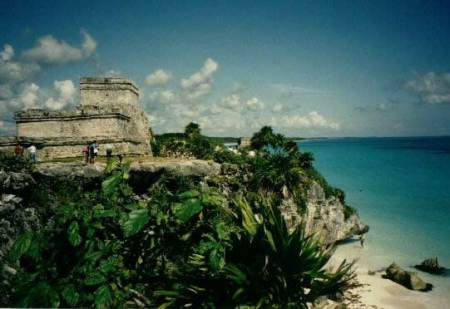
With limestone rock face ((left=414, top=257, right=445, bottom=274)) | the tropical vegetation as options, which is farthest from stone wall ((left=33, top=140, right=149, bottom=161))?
limestone rock face ((left=414, top=257, right=445, bottom=274))

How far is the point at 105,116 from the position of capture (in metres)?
14.5

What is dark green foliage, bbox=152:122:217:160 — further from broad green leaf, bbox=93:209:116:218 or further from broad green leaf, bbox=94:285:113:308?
broad green leaf, bbox=94:285:113:308

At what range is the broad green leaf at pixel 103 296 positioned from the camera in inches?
88.2


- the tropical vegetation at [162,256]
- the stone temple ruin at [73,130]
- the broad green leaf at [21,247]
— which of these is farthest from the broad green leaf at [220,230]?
the stone temple ruin at [73,130]

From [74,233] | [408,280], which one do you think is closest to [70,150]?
[74,233]

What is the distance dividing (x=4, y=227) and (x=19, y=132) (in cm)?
820

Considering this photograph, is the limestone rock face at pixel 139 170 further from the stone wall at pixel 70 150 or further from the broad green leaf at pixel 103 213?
the broad green leaf at pixel 103 213

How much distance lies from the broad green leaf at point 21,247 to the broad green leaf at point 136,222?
0.70 meters

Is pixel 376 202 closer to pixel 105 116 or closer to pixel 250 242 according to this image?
pixel 105 116

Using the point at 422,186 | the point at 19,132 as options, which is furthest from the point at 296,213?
the point at 422,186

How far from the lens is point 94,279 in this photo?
2.30 metres

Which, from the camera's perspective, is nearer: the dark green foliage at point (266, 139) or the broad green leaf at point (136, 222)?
the broad green leaf at point (136, 222)

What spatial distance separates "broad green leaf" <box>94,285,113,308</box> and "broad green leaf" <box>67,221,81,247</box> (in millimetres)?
400

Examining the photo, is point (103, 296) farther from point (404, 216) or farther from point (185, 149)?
point (404, 216)
